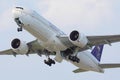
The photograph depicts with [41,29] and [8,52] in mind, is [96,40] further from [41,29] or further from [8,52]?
[8,52]

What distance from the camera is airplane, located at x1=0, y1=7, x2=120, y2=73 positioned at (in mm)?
68188

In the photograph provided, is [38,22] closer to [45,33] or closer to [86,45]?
[45,33]

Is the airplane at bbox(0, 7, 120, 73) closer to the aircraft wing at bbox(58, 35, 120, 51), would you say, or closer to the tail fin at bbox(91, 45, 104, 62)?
the aircraft wing at bbox(58, 35, 120, 51)

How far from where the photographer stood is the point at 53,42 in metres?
69.3

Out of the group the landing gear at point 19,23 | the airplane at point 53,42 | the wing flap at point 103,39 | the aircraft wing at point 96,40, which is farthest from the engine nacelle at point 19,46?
the wing flap at point 103,39

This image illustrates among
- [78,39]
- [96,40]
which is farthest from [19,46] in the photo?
[96,40]

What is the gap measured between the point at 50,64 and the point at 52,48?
181 inches

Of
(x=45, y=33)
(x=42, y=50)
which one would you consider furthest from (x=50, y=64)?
(x=45, y=33)

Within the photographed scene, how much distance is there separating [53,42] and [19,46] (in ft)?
16.0

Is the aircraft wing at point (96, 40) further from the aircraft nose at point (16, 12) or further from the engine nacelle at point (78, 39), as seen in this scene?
the aircraft nose at point (16, 12)

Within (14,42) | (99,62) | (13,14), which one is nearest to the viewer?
(13,14)

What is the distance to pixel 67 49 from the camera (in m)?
72.4

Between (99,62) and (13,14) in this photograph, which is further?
(99,62)

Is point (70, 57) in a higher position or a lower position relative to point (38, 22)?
lower
